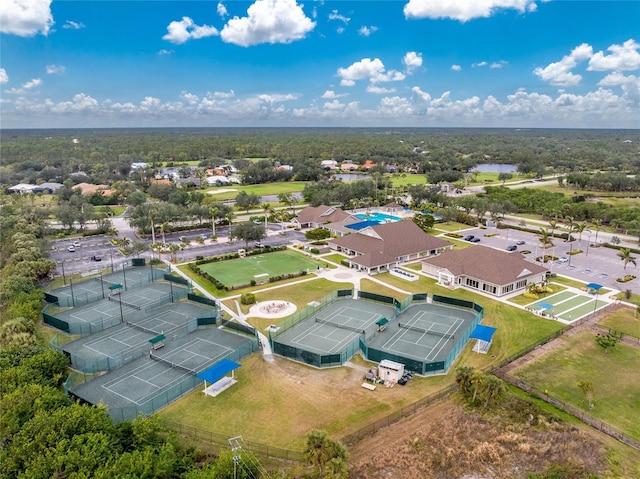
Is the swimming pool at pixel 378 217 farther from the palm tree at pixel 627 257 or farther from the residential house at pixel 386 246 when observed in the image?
the palm tree at pixel 627 257

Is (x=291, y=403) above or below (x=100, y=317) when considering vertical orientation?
above

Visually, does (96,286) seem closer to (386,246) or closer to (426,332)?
(386,246)

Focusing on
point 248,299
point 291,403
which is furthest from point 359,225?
point 291,403

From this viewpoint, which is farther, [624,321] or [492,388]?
[624,321]

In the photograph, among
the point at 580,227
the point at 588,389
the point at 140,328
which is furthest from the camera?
the point at 580,227

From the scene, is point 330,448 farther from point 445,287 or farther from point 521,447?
point 445,287

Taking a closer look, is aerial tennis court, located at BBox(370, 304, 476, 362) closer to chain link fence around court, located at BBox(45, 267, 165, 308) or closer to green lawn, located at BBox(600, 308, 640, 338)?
green lawn, located at BBox(600, 308, 640, 338)

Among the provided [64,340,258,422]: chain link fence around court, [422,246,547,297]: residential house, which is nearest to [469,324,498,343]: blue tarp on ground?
[422,246,547,297]: residential house
